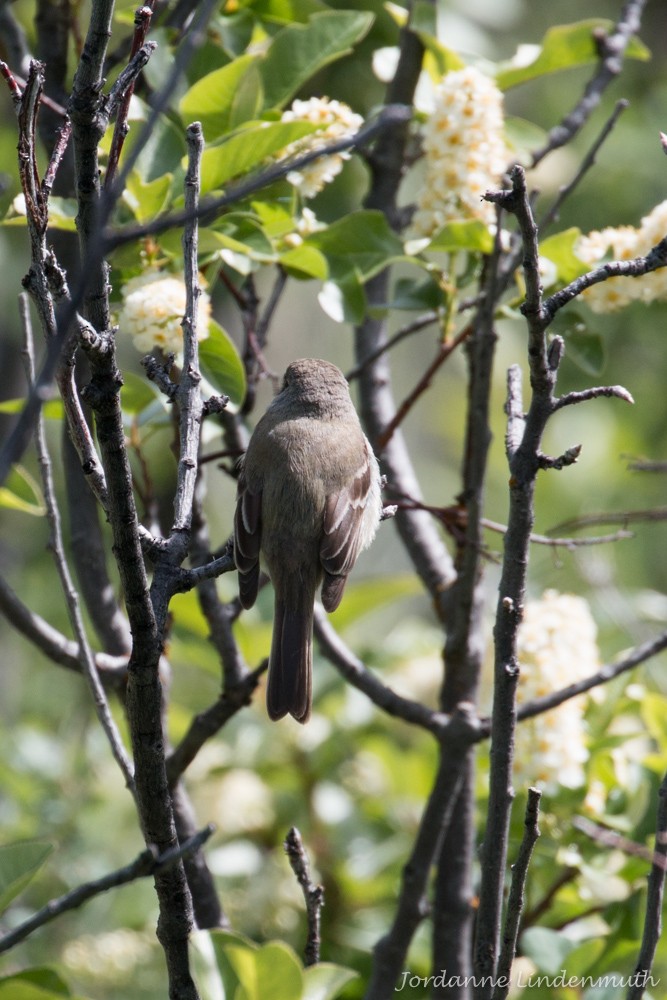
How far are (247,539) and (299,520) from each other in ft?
0.71

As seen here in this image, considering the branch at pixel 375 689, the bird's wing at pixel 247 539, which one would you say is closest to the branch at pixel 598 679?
the branch at pixel 375 689

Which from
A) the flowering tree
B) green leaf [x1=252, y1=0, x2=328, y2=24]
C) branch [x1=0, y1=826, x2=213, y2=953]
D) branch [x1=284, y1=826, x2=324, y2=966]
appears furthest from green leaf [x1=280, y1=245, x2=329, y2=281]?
branch [x1=0, y1=826, x2=213, y2=953]

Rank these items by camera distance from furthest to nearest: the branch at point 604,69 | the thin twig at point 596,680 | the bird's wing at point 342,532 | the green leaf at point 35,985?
1. the branch at point 604,69
2. the bird's wing at point 342,532
3. the thin twig at point 596,680
4. the green leaf at point 35,985

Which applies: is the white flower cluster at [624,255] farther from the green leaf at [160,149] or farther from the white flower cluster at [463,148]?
the green leaf at [160,149]

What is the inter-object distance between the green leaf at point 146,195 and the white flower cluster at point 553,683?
1.46 m

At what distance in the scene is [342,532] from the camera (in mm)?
3385

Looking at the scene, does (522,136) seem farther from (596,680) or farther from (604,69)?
(596,680)

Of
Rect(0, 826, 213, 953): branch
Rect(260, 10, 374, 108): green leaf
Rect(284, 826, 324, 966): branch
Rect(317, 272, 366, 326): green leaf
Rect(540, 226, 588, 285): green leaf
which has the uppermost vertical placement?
Rect(260, 10, 374, 108): green leaf

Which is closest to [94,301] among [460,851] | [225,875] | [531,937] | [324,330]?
[531,937]

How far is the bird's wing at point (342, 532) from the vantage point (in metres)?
3.30

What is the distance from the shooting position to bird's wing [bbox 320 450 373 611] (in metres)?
3.30

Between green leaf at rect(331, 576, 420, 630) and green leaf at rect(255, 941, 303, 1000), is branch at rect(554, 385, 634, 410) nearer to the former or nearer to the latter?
green leaf at rect(255, 941, 303, 1000)

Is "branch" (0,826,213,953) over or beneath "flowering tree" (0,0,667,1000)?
beneath

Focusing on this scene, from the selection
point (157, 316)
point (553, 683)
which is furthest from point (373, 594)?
point (157, 316)
